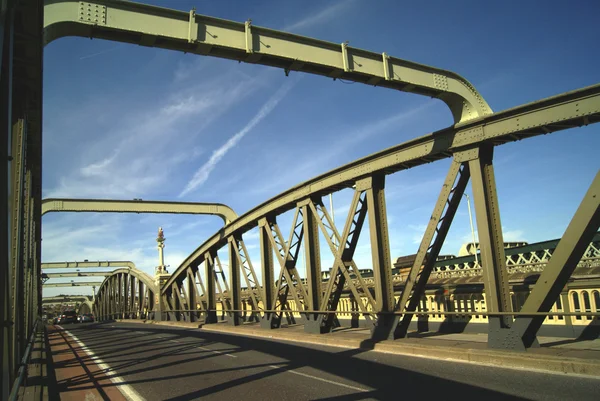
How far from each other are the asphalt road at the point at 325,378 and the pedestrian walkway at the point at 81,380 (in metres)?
0.20

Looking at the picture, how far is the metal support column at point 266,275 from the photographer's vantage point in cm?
1956

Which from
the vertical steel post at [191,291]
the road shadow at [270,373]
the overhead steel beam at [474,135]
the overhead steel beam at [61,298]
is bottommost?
the overhead steel beam at [61,298]

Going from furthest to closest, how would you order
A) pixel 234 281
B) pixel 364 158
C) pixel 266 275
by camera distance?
pixel 234 281, pixel 266 275, pixel 364 158

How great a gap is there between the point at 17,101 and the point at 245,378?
6904mm

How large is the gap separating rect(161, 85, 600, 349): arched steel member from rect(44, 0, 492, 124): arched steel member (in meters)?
1.37

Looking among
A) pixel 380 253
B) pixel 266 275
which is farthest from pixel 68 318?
pixel 380 253

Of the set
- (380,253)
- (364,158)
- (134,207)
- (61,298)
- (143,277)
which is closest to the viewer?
(380,253)

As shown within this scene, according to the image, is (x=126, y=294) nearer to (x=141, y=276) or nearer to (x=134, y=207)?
(x=141, y=276)

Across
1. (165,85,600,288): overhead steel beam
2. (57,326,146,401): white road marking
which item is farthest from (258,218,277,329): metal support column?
(57,326,146,401): white road marking

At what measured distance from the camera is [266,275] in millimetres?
19734

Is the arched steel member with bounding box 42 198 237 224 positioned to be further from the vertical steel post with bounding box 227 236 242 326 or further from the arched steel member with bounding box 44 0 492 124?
the arched steel member with bounding box 44 0 492 124

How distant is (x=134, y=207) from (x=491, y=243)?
23731 mm

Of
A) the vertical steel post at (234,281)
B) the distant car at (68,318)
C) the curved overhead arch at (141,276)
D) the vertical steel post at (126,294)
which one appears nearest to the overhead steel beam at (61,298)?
the distant car at (68,318)

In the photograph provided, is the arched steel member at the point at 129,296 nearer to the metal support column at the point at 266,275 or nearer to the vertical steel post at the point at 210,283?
the vertical steel post at the point at 210,283
